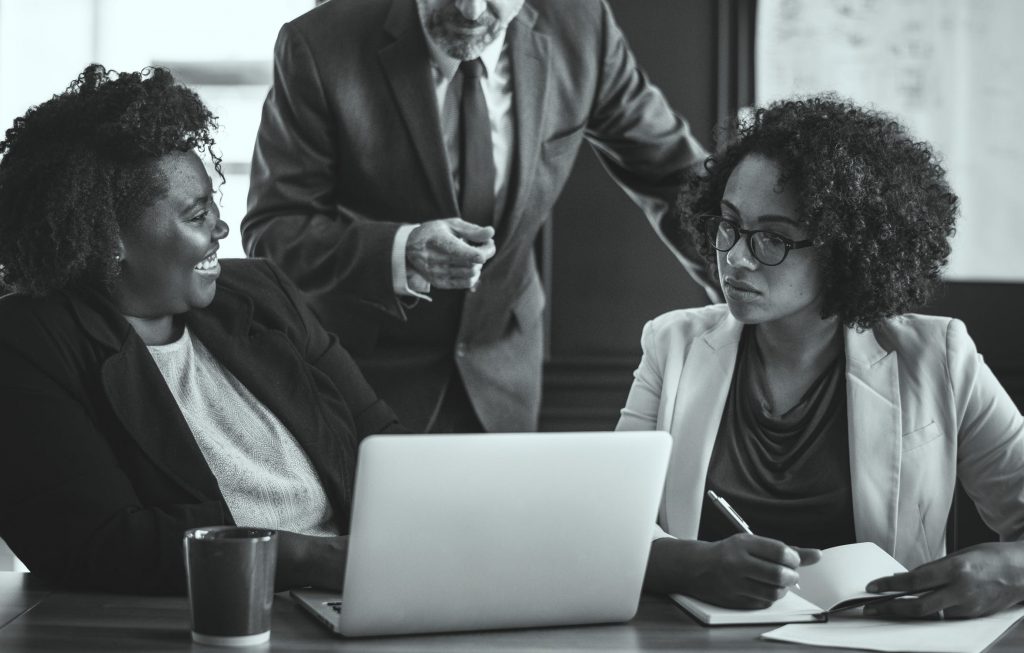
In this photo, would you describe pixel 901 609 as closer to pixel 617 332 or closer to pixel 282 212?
pixel 282 212

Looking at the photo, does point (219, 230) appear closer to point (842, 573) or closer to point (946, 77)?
point (842, 573)

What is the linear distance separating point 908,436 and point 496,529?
0.91m

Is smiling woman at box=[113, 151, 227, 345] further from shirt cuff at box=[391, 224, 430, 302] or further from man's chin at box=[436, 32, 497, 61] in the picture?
man's chin at box=[436, 32, 497, 61]

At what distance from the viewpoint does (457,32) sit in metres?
2.33

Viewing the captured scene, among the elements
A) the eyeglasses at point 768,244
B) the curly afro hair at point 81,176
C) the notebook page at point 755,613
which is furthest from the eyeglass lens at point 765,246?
the curly afro hair at point 81,176

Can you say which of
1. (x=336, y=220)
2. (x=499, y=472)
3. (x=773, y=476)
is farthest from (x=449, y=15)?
(x=499, y=472)

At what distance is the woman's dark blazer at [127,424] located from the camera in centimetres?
131

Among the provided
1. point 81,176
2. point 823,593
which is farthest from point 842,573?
point 81,176

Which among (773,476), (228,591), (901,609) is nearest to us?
(228,591)

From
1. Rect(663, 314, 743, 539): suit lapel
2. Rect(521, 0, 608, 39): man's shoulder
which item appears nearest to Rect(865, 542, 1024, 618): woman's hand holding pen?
Rect(663, 314, 743, 539): suit lapel

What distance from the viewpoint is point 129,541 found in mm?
1294

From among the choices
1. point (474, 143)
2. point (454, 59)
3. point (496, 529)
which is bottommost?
point (496, 529)

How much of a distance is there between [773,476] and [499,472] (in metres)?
0.85

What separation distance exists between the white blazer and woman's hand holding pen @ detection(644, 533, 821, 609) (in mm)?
482
